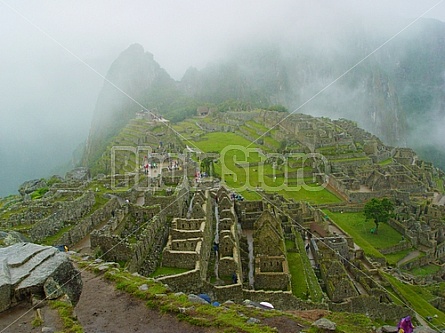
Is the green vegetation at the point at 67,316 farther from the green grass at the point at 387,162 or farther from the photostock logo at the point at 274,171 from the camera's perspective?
the green grass at the point at 387,162

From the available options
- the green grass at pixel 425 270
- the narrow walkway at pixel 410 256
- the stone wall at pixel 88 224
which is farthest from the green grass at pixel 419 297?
the stone wall at pixel 88 224

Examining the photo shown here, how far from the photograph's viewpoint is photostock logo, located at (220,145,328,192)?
4588 centimetres

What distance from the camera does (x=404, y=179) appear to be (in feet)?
163

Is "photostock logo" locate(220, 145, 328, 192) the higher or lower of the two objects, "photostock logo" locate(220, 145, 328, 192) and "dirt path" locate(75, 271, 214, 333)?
the higher

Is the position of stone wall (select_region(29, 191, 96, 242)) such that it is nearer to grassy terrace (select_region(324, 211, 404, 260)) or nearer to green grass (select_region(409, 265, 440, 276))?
grassy terrace (select_region(324, 211, 404, 260))

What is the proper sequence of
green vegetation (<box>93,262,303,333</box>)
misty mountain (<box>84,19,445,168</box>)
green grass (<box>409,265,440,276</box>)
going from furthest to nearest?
misty mountain (<box>84,19,445,168</box>)
green grass (<box>409,265,440,276</box>)
green vegetation (<box>93,262,303,333</box>)

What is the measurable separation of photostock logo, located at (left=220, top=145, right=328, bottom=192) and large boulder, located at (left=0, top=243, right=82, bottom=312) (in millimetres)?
32201

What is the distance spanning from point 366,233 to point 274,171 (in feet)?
50.2

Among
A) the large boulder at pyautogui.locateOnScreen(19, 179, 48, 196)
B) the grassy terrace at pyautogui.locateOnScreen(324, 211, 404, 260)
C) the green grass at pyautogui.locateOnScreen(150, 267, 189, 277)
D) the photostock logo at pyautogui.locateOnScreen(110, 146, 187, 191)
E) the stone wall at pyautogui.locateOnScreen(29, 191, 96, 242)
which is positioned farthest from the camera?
the large boulder at pyautogui.locateOnScreen(19, 179, 48, 196)

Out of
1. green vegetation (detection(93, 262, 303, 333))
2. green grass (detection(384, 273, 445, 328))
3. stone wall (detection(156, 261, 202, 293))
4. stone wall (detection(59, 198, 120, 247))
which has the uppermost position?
stone wall (detection(59, 198, 120, 247))

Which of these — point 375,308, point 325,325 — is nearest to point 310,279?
point 375,308

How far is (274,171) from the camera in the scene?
165 ft

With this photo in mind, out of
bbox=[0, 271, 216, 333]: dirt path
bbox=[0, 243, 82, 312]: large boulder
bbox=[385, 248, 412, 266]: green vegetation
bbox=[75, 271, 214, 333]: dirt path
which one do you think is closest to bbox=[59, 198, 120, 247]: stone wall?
bbox=[0, 271, 216, 333]: dirt path

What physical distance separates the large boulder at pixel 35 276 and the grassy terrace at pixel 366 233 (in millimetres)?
25862
